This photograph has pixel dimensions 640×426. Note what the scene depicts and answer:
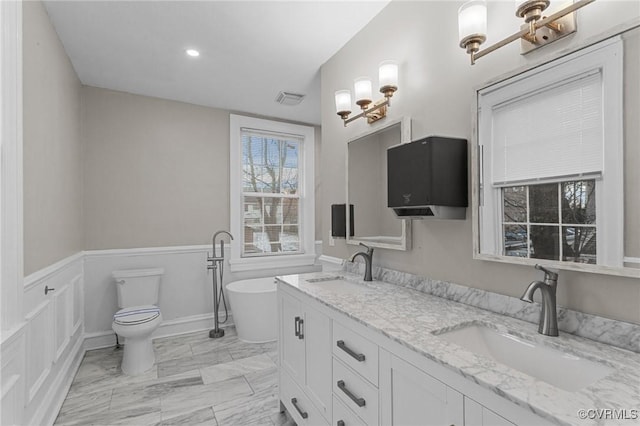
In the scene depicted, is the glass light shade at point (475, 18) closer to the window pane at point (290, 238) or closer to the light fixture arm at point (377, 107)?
the light fixture arm at point (377, 107)

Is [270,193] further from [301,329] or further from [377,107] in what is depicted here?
[301,329]

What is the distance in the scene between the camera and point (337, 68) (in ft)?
8.45

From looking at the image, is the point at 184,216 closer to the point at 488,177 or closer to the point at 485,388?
the point at 488,177

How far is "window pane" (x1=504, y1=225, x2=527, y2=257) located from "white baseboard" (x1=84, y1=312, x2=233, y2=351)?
328cm

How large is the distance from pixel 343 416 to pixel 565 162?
4.41ft

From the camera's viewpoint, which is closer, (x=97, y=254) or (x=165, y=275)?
(x=97, y=254)

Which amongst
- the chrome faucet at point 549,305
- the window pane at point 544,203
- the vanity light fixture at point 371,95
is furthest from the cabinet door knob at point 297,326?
the vanity light fixture at point 371,95

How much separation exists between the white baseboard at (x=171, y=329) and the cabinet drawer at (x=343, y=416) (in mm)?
2608

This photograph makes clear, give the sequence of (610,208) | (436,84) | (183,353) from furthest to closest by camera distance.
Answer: (183,353) → (436,84) → (610,208)

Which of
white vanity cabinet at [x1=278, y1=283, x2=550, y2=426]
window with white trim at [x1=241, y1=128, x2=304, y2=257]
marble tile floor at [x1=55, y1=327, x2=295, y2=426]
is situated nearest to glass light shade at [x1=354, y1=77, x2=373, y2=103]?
white vanity cabinet at [x1=278, y1=283, x2=550, y2=426]

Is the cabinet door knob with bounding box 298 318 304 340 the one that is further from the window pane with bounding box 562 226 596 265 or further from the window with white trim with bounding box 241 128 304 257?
the window with white trim with bounding box 241 128 304 257

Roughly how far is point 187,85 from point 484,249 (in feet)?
10.0

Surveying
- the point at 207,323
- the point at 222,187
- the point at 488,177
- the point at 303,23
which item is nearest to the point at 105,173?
the point at 222,187

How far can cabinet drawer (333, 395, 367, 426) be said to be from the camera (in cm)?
130
